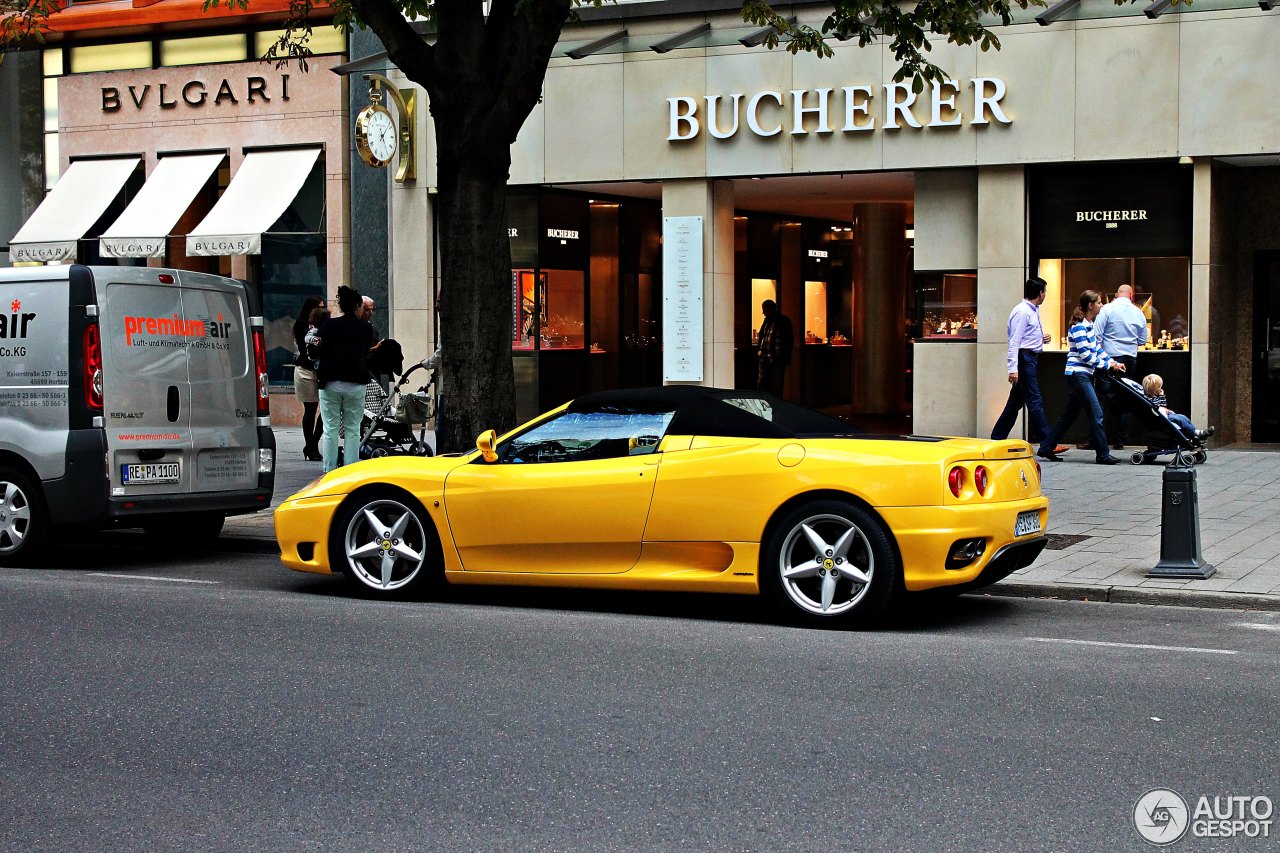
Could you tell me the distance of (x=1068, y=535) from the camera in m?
11.5

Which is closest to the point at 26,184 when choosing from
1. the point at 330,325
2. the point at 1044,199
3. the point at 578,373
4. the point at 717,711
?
the point at 578,373

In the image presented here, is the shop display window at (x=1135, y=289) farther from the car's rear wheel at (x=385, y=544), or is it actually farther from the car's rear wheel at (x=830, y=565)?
the car's rear wheel at (x=385, y=544)

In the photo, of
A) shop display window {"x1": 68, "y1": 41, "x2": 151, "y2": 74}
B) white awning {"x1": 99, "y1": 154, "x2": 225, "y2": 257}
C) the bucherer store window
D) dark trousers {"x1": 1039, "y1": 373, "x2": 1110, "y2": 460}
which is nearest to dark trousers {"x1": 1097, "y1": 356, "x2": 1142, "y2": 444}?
dark trousers {"x1": 1039, "y1": 373, "x2": 1110, "y2": 460}

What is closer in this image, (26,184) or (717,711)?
(717,711)

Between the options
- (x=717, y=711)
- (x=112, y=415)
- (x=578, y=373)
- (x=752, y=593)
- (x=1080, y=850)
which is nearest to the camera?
(x=1080, y=850)

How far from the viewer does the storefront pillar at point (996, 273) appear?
62.2ft

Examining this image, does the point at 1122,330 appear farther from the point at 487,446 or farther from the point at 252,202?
A: the point at 252,202

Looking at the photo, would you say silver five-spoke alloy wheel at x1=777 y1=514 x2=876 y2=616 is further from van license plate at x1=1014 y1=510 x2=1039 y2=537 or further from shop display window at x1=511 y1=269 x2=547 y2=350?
shop display window at x1=511 y1=269 x2=547 y2=350

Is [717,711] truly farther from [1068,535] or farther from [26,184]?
[26,184]

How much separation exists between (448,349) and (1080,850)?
834 cm

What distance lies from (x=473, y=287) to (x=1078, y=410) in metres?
7.57

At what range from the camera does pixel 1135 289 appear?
738 inches

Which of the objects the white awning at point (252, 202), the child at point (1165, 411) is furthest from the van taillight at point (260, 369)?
the white awning at point (252, 202)

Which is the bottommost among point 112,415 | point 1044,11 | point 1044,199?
point 112,415
